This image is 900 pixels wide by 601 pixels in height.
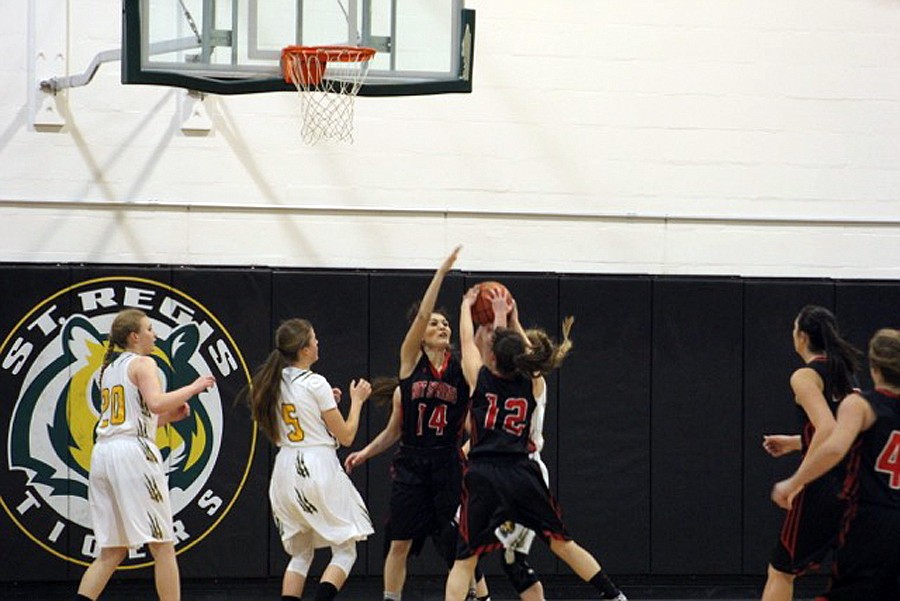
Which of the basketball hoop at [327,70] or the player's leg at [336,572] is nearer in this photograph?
the player's leg at [336,572]

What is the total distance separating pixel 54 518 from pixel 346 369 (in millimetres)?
2238

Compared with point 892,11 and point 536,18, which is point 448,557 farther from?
point 892,11

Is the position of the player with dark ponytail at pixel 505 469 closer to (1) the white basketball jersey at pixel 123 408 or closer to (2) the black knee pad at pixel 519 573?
(2) the black knee pad at pixel 519 573

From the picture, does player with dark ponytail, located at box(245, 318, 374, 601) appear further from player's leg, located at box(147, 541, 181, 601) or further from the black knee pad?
the black knee pad

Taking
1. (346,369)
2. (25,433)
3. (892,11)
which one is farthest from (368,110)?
(892,11)

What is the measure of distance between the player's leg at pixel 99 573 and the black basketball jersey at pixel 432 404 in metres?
1.74

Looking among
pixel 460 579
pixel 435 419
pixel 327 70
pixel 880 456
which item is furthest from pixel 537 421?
pixel 327 70

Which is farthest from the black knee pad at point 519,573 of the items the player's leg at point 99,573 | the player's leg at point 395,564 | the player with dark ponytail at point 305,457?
the player's leg at point 99,573

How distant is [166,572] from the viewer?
26.3 ft

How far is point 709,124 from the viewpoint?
1095cm

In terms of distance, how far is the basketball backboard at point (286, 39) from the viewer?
893cm

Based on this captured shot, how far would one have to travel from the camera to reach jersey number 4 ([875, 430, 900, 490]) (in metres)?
6.59

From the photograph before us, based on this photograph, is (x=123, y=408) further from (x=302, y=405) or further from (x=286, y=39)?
(x=286, y=39)

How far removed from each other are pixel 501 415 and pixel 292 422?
119 cm
